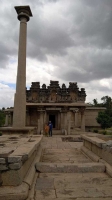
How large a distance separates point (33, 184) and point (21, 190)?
26.8 inches

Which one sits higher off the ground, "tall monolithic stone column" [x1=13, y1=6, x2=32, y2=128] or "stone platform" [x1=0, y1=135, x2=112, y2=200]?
"tall monolithic stone column" [x1=13, y1=6, x2=32, y2=128]

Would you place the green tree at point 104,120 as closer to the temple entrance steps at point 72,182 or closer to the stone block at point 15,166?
the temple entrance steps at point 72,182

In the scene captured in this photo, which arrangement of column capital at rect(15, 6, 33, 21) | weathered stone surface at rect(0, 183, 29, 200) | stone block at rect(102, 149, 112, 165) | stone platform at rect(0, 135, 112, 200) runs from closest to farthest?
weathered stone surface at rect(0, 183, 29, 200) → stone platform at rect(0, 135, 112, 200) → stone block at rect(102, 149, 112, 165) → column capital at rect(15, 6, 33, 21)

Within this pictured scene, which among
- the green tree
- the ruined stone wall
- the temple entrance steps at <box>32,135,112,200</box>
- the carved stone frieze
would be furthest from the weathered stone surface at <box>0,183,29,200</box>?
the ruined stone wall

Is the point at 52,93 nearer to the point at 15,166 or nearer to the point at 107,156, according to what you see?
the point at 107,156

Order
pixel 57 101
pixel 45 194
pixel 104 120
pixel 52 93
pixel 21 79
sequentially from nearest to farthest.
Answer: pixel 45 194
pixel 21 79
pixel 57 101
pixel 104 120
pixel 52 93

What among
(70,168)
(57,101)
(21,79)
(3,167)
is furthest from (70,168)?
(57,101)

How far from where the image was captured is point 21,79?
12.2 m

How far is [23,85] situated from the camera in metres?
12.2

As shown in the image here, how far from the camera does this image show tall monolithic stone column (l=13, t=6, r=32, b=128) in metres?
11.9

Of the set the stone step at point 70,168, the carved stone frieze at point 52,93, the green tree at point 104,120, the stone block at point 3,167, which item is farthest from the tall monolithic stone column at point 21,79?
the green tree at point 104,120

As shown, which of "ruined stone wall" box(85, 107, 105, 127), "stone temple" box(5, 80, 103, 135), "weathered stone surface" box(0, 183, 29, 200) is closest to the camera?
"weathered stone surface" box(0, 183, 29, 200)

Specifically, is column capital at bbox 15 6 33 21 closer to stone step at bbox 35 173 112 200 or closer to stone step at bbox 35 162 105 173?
stone step at bbox 35 162 105 173

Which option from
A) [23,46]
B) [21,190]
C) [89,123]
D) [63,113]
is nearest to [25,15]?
[23,46]
